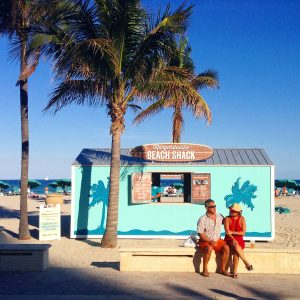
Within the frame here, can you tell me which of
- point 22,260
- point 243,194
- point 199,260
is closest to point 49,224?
point 22,260

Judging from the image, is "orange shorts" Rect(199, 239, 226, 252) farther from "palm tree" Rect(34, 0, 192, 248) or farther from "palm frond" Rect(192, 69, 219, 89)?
"palm frond" Rect(192, 69, 219, 89)

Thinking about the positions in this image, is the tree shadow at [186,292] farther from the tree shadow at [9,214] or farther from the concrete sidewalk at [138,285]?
the tree shadow at [9,214]

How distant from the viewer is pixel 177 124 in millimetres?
21312

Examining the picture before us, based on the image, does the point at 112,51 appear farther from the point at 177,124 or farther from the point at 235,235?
the point at 177,124

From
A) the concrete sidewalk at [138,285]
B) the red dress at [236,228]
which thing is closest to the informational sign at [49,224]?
the concrete sidewalk at [138,285]

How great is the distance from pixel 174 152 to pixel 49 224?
4.60 metres

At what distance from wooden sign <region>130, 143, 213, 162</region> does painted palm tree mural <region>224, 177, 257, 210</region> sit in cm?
133

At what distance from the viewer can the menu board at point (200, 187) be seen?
47.2ft

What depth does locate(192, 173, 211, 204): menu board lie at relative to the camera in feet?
47.2

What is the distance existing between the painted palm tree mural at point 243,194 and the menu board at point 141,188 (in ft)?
8.17

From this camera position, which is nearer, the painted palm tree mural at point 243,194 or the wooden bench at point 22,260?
the wooden bench at point 22,260

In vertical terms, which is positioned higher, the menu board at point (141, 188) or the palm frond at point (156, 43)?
the palm frond at point (156, 43)

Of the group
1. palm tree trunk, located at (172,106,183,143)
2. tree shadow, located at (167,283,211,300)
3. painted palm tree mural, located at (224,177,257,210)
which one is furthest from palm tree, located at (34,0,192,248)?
palm tree trunk, located at (172,106,183,143)

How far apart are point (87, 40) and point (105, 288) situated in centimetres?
675
